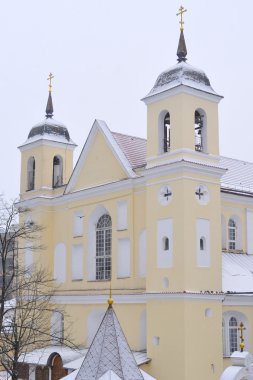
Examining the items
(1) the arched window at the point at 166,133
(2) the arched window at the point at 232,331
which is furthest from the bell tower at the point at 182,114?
(2) the arched window at the point at 232,331

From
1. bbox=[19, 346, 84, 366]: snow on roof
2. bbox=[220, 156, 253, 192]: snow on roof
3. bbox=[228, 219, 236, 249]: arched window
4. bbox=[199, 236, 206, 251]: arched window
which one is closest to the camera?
bbox=[199, 236, 206, 251]: arched window

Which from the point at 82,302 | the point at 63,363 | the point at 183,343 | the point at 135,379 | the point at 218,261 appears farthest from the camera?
the point at 82,302

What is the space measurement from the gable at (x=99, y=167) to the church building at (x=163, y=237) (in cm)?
6

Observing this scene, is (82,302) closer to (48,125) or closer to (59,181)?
(59,181)

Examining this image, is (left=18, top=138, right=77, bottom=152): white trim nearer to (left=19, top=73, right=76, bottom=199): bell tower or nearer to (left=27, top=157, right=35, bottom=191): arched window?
(left=19, top=73, right=76, bottom=199): bell tower

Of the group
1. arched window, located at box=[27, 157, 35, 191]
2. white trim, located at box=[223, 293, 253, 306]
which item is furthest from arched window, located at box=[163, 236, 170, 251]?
arched window, located at box=[27, 157, 35, 191]

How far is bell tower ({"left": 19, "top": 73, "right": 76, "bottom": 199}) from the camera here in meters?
40.1

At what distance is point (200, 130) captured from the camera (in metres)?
31.5

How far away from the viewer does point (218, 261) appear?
30.0 meters

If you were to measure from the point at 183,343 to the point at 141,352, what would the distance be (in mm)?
3601

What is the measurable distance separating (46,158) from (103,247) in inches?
297

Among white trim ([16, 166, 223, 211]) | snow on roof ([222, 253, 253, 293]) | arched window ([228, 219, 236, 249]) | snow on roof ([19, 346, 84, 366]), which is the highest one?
white trim ([16, 166, 223, 211])

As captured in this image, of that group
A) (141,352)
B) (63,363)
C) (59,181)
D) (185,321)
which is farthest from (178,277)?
(59,181)

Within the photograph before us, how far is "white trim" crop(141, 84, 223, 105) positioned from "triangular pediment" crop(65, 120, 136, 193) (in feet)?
12.1
